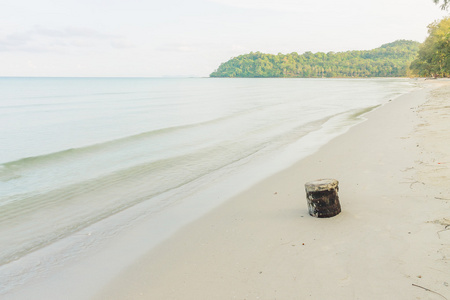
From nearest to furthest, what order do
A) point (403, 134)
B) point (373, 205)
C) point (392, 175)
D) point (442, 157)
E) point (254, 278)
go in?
point (254, 278) < point (373, 205) < point (392, 175) < point (442, 157) < point (403, 134)

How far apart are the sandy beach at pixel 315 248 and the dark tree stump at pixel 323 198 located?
4.7 inches

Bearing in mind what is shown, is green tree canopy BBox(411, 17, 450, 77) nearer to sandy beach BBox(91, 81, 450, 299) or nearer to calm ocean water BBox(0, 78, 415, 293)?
calm ocean water BBox(0, 78, 415, 293)

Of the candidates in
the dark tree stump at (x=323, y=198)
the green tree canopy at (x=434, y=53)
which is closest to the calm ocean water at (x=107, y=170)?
the dark tree stump at (x=323, y=198)

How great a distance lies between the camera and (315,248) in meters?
4.25

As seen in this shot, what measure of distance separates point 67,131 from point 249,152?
13386mm

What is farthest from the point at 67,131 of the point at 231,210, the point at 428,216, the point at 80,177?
the point at 428,216

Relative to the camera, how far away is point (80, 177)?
1009 cm

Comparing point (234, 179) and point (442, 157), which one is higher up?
point (442, 157)

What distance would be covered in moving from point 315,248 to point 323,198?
111 centimetres

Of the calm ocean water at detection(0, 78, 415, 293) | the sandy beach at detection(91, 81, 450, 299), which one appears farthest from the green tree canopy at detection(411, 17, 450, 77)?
the sandy beach at detection(91, 81, 450, 299)

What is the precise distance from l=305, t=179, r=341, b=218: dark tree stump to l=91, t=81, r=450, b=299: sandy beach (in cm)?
12

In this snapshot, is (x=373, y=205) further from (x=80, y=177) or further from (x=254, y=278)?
(x=80, y=177)

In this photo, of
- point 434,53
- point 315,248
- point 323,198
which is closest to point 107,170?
point 323,198

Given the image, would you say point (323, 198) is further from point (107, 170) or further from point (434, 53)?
point (434, 53)
